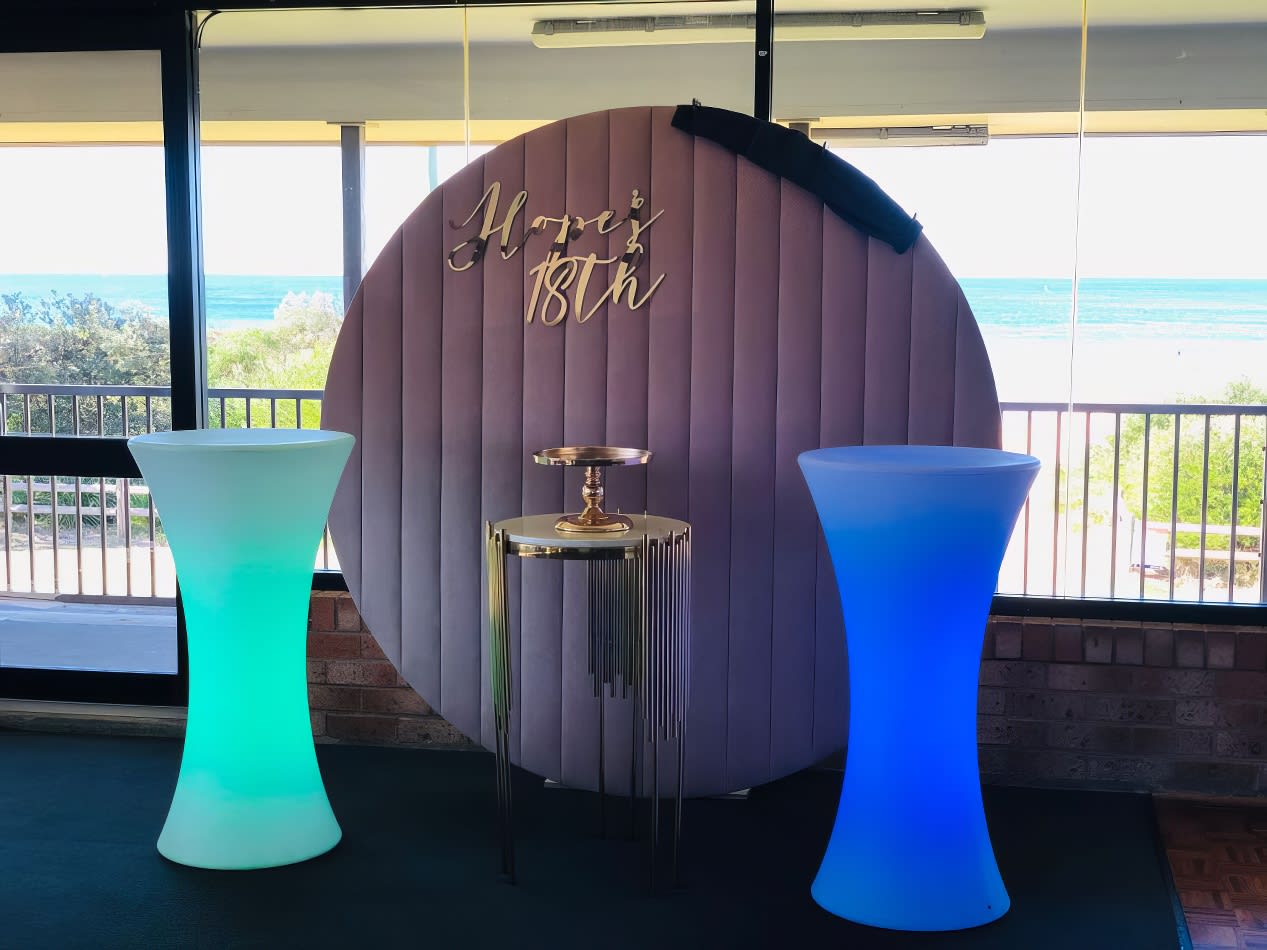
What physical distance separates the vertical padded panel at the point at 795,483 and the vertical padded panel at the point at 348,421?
0.95 meters

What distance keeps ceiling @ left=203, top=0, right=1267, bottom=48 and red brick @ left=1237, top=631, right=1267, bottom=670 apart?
1.45 meters

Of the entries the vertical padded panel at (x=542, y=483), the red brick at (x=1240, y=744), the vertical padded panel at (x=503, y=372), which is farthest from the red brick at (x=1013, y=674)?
the vertical padded panel at (x=503, y=372)

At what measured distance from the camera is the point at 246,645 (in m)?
2.57

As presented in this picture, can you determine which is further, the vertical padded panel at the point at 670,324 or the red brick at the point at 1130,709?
the red brick at the point at 1130,709

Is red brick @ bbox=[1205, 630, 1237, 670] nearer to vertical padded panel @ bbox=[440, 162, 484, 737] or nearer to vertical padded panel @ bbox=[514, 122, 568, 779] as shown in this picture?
vertical padded panel @ bbox=[514, 122, 568, 779]

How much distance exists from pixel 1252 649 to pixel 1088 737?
0.44 metres

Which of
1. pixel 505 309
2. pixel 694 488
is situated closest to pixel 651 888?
pixel 694 488

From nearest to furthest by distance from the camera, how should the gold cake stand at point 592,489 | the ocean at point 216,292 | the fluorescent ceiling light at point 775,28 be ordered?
the gold cake stand at point 592,489, the fluorescent ceiling light at point 775,28, the ocean at point 216,292

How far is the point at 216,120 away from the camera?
3.38m

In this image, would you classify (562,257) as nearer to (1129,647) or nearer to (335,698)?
(335,698)

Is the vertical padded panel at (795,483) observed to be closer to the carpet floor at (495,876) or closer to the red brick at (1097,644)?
the carpet floor at (495,876)

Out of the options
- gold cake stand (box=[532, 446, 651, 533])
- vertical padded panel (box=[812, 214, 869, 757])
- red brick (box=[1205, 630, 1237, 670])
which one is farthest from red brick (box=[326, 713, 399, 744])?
red brick (box=[1205, 630, 1237, 670])

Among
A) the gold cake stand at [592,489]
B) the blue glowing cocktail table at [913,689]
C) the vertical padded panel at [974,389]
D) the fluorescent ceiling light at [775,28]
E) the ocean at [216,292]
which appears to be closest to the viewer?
the blue glowing cocktail table at [913,689]

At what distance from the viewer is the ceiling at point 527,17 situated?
2.92 m
